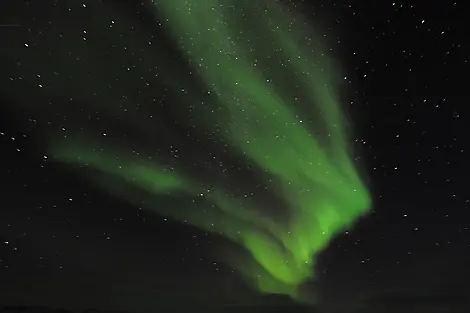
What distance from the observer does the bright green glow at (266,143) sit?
0.55 m

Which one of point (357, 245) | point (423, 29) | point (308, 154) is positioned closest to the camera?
point (423, 29)

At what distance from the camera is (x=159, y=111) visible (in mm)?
640

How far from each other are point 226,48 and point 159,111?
0.14m

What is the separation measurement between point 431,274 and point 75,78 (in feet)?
2.35

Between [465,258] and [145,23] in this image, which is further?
[465,258]

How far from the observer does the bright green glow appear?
1.82ft

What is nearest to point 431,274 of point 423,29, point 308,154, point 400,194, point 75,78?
point 400,194

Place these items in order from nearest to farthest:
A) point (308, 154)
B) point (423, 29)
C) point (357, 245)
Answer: point (423, 29)
point (308, 154)
point (357, 245)

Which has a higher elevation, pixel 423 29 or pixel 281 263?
pixel 423 29

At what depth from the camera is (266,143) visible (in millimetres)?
679

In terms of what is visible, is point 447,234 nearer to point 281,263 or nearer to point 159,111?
point 281,263

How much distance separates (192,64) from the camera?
59 cm

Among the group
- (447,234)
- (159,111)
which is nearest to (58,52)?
(159,111)

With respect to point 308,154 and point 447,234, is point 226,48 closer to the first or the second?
point 308,154
